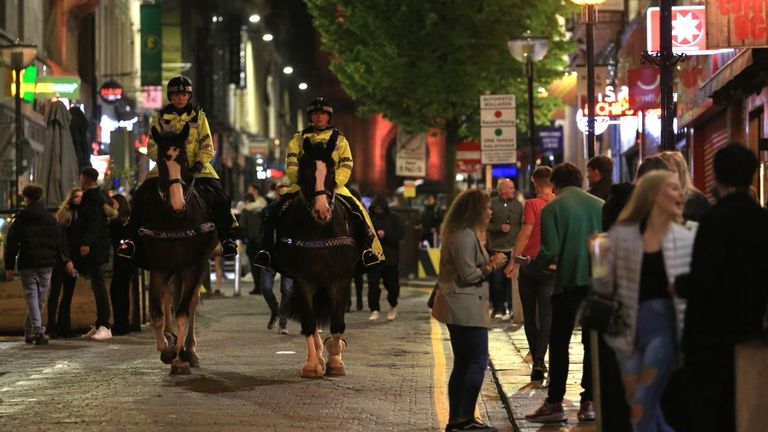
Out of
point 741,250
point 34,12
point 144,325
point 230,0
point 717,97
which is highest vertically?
point 230,0

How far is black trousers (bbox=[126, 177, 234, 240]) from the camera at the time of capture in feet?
50.2

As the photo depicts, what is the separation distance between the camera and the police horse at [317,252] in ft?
47.9

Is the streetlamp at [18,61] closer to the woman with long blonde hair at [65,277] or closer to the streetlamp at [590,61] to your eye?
the woman with long blonde hair at [65,277]

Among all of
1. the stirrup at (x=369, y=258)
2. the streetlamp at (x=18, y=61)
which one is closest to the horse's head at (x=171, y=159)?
the stirrup at (x=369, y=258)

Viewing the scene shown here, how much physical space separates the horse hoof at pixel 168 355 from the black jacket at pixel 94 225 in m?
4.94

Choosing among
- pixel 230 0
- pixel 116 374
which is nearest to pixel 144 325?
pixel 116 374

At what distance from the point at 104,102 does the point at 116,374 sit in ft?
109

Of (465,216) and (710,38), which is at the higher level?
(710,38)

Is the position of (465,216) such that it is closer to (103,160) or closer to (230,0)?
(103,160)

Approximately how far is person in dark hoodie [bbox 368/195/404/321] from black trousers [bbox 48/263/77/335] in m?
5.35

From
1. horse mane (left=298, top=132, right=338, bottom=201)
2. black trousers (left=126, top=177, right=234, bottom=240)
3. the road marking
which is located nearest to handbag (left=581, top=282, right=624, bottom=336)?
the road marking

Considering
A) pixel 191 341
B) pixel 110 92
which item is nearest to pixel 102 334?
pixel 191 341

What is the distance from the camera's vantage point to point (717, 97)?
25.0 meters

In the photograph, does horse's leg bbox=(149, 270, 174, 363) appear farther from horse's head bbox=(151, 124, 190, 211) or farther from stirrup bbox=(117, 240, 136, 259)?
horse's head bbox=(151, 124, 190, 211)
